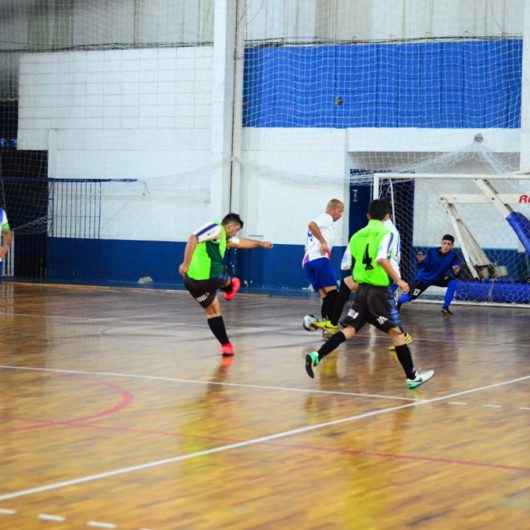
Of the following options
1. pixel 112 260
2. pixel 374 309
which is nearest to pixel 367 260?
pixel 374 309

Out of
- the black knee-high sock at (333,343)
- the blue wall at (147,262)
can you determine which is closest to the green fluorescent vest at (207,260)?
the black knee-high sock at (333,343)

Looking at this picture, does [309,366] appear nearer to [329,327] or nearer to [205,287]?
[205,287]

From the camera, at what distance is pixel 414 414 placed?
1084cm

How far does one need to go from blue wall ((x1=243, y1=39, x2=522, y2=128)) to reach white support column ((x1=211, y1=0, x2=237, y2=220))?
56 centimetres

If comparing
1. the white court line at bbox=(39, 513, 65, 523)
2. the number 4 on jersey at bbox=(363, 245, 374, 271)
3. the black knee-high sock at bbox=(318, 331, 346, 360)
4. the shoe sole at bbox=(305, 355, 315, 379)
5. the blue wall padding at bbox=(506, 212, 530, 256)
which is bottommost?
the shoe sole at bbox=(305, 355, 315, 379)

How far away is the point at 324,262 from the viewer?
59.7 ft

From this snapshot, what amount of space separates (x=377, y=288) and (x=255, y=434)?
3.27 meters

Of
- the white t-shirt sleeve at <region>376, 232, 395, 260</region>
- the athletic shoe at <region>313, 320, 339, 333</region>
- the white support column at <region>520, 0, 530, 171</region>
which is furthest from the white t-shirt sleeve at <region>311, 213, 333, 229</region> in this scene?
the white support column at <region>520, 0, 530, 171</region>

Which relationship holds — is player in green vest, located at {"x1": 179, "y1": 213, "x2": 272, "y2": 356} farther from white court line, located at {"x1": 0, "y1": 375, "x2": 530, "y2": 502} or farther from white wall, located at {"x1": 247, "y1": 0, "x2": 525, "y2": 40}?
white wall, located at {"x1": 247, "y1": 0, "x2": 525, "y2": 40}

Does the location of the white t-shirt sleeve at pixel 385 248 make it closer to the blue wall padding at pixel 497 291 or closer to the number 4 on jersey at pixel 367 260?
the number 4 on jersey at pixel 367 260

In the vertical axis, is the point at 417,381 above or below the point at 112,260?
above

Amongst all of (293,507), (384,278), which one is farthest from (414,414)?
(293,507)

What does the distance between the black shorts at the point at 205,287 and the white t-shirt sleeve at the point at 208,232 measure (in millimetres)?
481

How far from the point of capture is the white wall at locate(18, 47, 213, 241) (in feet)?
104
